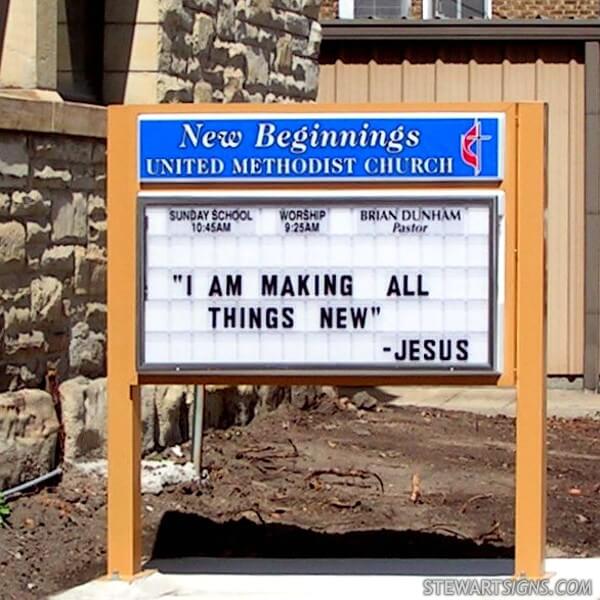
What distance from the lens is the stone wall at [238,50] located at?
1065cm

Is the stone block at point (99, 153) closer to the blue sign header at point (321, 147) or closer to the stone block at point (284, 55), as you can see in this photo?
the blue sign header at point (321, 147)

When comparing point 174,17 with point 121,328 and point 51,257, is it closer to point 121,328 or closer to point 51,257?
point 51,257

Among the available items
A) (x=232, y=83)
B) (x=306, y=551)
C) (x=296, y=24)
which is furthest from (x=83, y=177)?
(x=296, y=24)

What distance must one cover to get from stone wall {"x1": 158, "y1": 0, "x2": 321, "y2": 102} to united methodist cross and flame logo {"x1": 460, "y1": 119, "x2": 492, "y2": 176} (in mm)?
3646

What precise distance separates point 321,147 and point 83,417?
294 centimetres

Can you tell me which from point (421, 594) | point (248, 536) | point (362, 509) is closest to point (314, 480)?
point (362, 509)

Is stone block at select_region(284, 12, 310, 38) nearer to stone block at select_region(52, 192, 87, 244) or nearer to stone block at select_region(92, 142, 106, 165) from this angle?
stone block at select_region(92, 142, 106, 165)

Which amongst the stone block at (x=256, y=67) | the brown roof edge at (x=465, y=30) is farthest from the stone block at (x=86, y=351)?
the brown roof edge at (x=465, y=30)

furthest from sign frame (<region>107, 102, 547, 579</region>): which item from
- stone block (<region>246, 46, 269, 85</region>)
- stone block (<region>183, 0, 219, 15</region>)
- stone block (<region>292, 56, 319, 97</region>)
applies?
stone block (<region>292, 56, 319, 97</region>)

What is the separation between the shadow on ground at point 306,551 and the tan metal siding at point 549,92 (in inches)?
286

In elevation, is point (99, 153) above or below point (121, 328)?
above

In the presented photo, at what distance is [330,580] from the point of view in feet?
25.0

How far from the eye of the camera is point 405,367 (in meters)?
7.34

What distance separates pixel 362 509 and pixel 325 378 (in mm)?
2231
